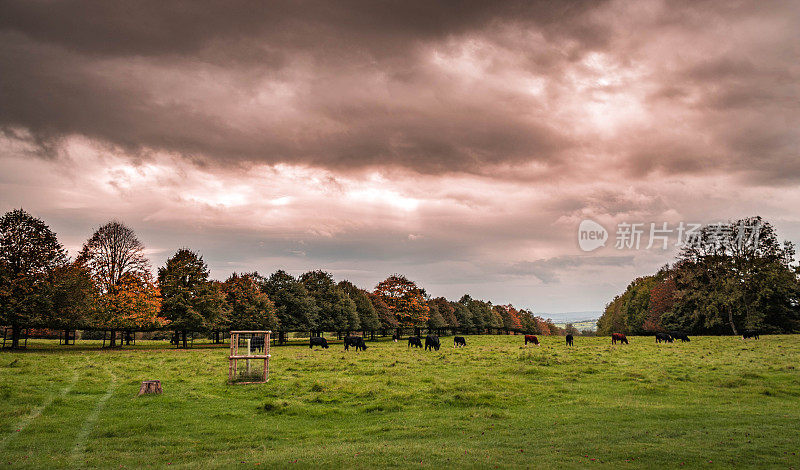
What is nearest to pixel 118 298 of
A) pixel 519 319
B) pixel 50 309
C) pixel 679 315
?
pixel 50 309

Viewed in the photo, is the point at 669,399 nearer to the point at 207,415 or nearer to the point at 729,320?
the point at 207,415

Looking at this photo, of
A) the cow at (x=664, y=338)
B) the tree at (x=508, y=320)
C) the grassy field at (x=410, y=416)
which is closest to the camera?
the grassy field at (x=410, y=416)

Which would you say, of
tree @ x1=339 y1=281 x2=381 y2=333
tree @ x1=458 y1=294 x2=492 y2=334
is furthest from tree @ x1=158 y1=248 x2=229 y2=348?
tree @ x1=458 y1=294 x2=492 y2=334

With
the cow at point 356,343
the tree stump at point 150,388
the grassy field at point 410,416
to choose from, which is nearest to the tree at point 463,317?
the cow at point 356,343

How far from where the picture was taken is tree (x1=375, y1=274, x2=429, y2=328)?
303 feet

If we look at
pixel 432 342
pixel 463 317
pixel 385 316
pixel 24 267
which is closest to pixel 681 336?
pixel 432 342

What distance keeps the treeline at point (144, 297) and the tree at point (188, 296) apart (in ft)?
0.42

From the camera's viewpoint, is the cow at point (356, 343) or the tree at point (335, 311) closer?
the cow at point (356, 343)

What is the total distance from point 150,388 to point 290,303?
176ft

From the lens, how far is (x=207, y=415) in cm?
1898

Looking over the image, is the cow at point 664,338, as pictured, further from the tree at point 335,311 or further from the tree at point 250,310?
the tree at point 250,310

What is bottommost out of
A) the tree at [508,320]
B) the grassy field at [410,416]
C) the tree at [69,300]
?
the tree at [508,320]

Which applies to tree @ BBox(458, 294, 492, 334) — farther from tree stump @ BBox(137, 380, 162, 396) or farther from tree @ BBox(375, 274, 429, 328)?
tree stump @ BBox(137, 380, 162, 396)

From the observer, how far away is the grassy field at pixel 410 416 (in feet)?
42.0
